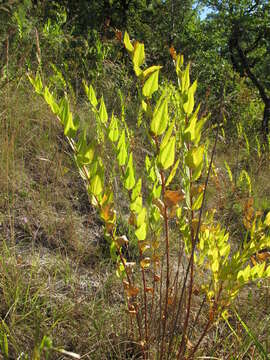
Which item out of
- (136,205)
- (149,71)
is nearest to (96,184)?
(136,205)

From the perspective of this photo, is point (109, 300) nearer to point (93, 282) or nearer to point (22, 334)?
point (93, 282)

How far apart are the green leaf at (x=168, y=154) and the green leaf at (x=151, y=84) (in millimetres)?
91

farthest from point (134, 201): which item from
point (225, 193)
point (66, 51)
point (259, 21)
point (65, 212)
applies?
point (259, 21)

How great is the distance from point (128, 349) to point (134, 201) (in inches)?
20.6

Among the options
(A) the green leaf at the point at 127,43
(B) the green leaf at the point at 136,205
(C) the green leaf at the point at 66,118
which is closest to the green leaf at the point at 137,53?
(A) the green leaf at the point at 127,43

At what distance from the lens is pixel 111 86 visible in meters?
2.58

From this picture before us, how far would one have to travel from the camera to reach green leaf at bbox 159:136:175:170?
50cm

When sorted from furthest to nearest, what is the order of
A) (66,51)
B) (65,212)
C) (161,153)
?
(66,51) → (65,212) → (161,153)

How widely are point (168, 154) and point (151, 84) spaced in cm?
12

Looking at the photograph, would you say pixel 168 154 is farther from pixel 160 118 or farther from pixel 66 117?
pixel 66 117

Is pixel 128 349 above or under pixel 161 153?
under

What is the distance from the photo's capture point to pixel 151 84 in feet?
1.71

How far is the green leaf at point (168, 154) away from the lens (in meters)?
0.50

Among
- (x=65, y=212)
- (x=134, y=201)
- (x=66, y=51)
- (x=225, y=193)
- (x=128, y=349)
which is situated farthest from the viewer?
(x=66, y=51)
